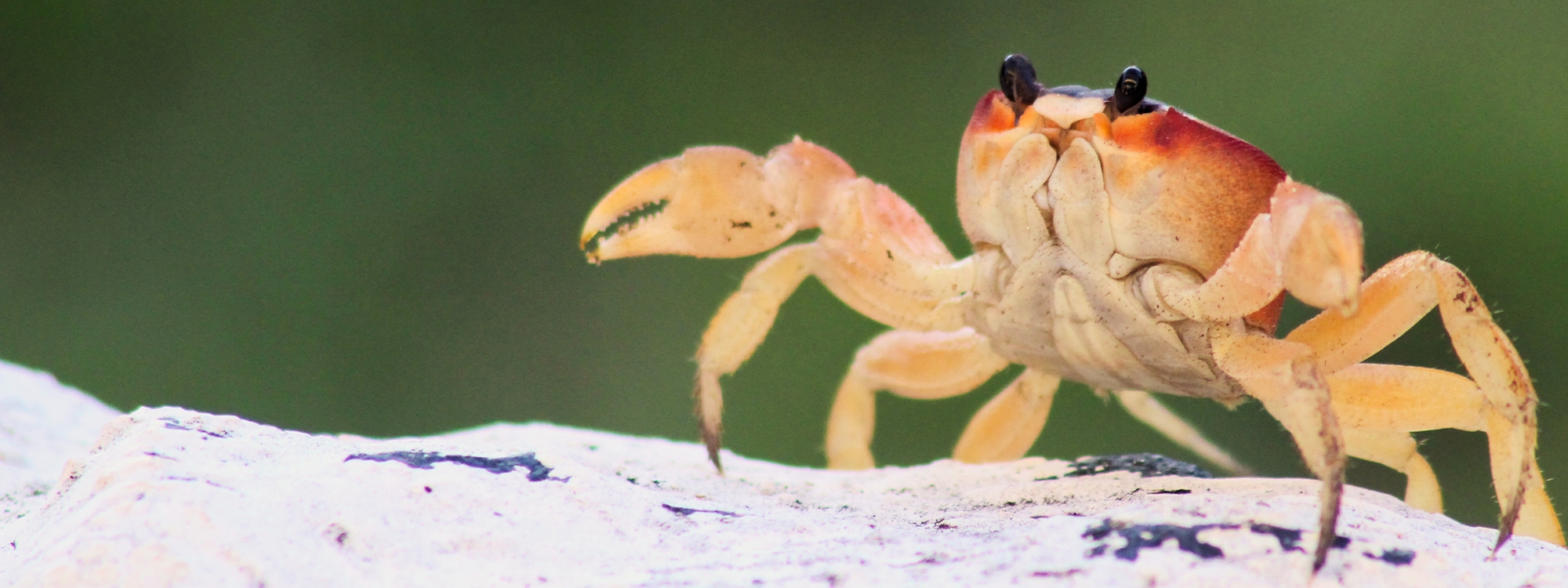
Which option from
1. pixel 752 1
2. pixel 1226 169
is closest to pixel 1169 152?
pixel 1226 169

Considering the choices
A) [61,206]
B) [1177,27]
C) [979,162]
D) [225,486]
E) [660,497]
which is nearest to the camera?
[225,486]

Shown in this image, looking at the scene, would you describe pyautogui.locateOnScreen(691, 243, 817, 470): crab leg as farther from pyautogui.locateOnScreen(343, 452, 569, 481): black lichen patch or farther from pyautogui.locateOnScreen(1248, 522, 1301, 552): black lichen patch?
pyautogui.locateOnScreen(1248, 522, 1301, 552): black lichen patch

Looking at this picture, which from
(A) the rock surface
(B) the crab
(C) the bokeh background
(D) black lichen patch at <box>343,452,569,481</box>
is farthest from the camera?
(C) the bokeh background

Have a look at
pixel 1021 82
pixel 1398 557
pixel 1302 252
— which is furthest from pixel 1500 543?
pixel 1021 82

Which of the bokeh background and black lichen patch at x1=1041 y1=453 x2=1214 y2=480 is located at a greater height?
the bokeh background

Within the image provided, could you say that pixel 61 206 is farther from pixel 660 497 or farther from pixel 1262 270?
pixel 1262 270

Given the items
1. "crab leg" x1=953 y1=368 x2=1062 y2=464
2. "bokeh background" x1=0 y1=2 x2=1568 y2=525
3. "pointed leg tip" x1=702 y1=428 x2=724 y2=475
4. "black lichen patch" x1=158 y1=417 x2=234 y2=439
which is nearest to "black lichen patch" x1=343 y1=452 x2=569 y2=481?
"black lichen patch" x1=158 y1=417 x2=234 y2=439

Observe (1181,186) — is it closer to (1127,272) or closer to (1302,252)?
(1127,272)
